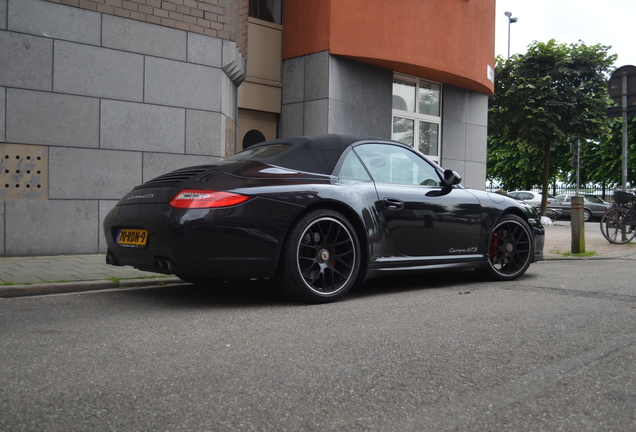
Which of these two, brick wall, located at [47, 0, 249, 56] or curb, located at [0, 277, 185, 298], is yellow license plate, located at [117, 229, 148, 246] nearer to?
curb, located at [0, 277, 185, 298]

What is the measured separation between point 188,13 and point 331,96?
3495 mm

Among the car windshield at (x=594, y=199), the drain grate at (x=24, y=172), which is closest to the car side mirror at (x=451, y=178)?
the drain grate at (x=24, y=172)

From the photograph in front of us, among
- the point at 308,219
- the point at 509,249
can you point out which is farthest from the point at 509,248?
the point at 308,219

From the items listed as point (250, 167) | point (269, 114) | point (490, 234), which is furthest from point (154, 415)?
point (269, 114)

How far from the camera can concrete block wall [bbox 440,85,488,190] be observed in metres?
15.3

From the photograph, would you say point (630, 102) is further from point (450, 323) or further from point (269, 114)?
point (450, 323)

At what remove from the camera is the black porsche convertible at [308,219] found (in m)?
4.60

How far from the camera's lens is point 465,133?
15.8 meters

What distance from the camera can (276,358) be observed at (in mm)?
3324

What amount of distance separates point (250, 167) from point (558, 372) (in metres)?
2.73

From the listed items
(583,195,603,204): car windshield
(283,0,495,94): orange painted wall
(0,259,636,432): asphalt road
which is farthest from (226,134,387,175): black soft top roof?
(583,195,603,204): car windshield

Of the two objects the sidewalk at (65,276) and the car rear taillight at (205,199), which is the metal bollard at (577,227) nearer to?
the sidewalk at (65,276)

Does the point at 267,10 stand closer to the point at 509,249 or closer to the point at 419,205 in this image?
the point at 509,249

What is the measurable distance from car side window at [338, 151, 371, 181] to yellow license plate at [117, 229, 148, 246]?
1.62 metres
